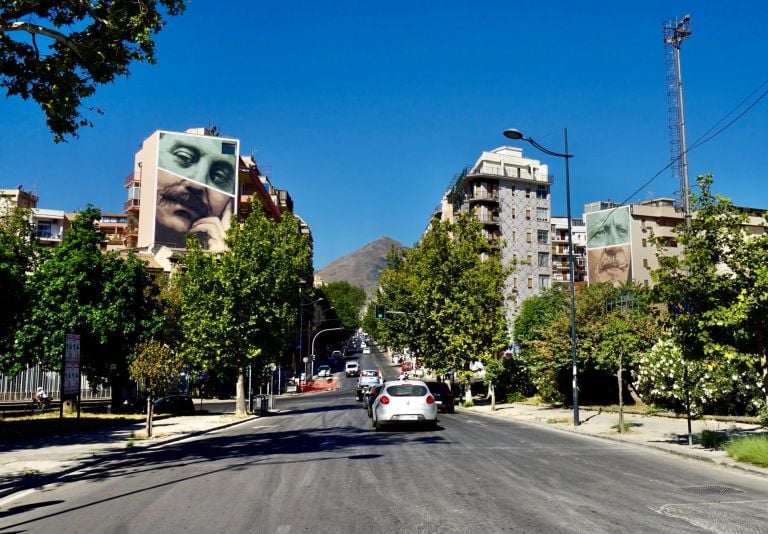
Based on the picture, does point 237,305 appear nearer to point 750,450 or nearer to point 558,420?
point 558,420

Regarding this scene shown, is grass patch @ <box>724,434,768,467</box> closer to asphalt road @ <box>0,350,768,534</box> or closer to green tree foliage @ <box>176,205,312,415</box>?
asphalt road @ <box>0,350,768,534</box>

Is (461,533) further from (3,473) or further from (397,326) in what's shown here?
(397,326)

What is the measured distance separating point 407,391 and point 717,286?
34.5 ft

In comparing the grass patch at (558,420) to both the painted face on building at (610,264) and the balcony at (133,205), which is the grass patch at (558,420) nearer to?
the balcony at (133,205)

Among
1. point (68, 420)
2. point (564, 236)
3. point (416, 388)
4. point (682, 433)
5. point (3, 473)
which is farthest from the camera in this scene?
point (564, 236)

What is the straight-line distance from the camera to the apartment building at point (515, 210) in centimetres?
8888

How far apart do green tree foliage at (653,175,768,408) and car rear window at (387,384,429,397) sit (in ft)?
29.0

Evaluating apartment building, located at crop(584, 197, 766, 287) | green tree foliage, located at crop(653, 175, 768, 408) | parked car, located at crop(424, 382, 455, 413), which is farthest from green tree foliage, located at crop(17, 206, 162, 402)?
apartment building, located at crop(584, 197, 766, 287)

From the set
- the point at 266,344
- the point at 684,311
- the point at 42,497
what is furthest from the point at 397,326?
the point at 42,497

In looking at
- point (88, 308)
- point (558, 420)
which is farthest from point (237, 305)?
point (558, 420)

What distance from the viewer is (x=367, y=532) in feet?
22.9

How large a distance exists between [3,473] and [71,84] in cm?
773

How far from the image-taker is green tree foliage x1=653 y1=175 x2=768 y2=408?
40.7 ft

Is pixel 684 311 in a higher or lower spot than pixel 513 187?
lower
